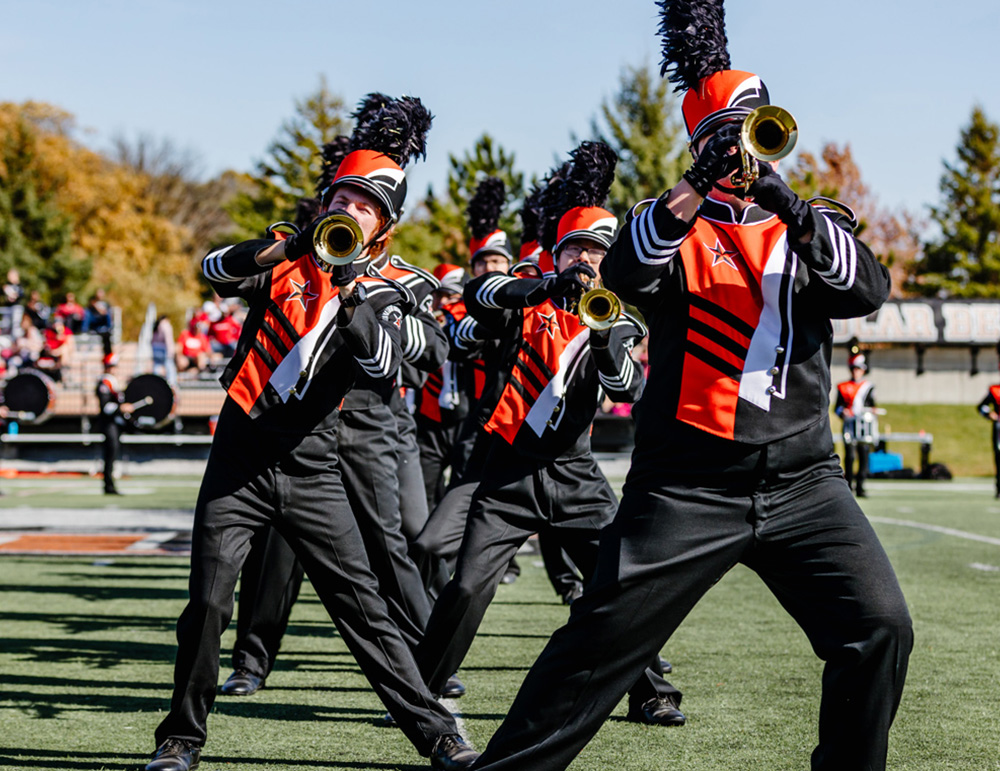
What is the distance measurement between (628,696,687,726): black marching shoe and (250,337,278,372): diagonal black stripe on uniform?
2.10 meters

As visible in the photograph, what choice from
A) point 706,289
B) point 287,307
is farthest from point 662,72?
point 287,307

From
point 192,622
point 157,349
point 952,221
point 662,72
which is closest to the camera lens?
point 662,72

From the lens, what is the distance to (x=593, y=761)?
4.60m

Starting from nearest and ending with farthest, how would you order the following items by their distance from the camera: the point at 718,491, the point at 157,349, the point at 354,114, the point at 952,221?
1. the point at 718,491
2. the point at 354,114
3. the point at 157,349
4. the point at 952,221

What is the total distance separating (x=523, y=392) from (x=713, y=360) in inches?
75.8

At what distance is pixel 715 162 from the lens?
123 inches

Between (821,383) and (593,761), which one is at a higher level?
(821,383)

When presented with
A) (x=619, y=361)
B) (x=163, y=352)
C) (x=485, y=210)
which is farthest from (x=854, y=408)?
(x=619, y=361)

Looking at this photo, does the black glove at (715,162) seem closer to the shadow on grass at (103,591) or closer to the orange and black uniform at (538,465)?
the orange and black uniform at (538,465)

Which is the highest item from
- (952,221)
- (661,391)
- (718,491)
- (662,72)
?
(952,221)

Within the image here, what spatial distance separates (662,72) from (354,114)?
120 inches

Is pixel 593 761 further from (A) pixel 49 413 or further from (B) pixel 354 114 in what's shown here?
(A) pixel 49 413

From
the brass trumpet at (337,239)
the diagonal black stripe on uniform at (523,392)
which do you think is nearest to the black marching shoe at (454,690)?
the diagonal black stripe on uniform at (523,392)

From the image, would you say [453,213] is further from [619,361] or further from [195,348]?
[619,361]
